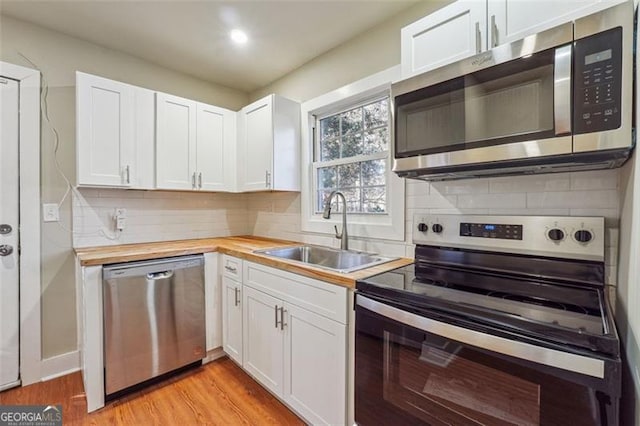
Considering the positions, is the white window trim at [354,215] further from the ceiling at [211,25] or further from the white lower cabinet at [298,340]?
the white lower cabinet at [298,340]

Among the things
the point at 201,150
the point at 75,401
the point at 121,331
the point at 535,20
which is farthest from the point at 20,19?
the point at 535,20

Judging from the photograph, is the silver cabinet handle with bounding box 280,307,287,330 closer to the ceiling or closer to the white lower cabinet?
the white lower cabinet

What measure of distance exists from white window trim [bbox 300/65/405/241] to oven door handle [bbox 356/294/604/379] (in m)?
0.81

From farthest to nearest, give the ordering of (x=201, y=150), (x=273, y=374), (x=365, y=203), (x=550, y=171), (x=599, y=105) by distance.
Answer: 1. (x=201, y=150)
2. (x=365, y=203)
3. (x=273, y=374)
4. (x=550, y=171)
5. (x=599, y=105)

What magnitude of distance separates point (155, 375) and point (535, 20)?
273cm

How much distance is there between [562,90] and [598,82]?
85 mm

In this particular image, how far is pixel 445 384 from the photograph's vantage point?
97cm

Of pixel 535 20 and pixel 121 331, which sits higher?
pixel 535 20

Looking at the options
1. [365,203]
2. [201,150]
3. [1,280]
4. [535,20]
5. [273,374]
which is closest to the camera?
[535,20]

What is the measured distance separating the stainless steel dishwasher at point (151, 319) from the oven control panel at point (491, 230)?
1.77 m

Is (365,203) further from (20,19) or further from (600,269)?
(20,19)

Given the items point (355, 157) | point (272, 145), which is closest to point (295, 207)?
point (272, 145)

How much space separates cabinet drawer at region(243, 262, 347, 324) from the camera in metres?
1.38

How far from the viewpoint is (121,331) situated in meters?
1.81
